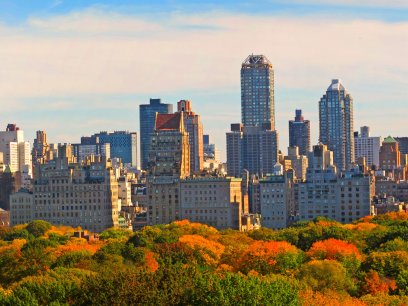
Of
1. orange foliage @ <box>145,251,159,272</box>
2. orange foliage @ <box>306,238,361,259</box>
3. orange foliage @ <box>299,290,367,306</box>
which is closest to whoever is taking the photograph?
orange foliage @ <box>299,290,367,306</box>

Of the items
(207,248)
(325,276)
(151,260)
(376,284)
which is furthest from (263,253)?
(207,248)

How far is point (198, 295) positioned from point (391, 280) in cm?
3649

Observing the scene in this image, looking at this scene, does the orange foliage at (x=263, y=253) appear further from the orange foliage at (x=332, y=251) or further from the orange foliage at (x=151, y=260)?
the orange foliage at (x=151, y=260)

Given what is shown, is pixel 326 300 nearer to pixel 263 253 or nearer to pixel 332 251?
pixel 263 253

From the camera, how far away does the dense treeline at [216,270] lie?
83.1 metres

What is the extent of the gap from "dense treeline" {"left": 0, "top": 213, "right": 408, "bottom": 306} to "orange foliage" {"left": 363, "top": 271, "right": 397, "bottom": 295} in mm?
110

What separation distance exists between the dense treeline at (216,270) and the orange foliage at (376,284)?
11 centimetres

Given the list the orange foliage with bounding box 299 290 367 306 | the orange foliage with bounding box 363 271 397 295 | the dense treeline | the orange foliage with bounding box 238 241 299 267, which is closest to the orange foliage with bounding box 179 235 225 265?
the dense treeline

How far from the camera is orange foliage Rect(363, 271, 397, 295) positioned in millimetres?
106075

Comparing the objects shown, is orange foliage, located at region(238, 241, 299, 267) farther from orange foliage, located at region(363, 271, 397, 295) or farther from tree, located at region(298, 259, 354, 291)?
orange foliage, located at region(363, 271, 397, 295)

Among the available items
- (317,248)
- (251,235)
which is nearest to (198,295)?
(317,248)

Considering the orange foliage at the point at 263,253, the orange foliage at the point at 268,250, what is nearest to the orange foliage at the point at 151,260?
the orange foliage at the point at 263,253

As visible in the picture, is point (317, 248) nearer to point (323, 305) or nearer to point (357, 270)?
point (357, 270)

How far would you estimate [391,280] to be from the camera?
11425cm
